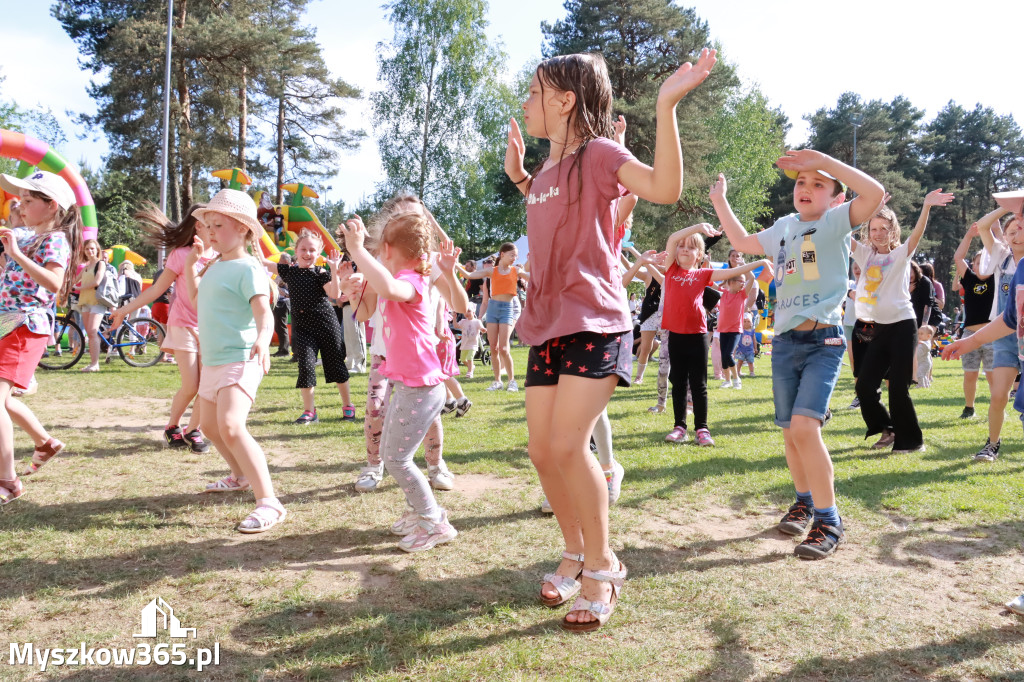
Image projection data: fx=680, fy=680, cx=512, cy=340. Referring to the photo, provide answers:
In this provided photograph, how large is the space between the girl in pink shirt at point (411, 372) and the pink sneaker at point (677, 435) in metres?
3.47

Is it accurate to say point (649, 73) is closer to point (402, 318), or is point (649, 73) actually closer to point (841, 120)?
point (841, 120)

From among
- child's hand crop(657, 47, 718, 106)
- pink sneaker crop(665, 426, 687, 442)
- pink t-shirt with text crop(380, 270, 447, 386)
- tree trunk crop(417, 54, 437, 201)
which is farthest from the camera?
tree trunk crop(417, 54, 437, 201)

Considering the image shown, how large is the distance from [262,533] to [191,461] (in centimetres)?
222

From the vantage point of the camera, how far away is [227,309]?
430cm

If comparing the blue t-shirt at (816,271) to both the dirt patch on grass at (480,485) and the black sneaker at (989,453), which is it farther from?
the black sneaker at (989,453)

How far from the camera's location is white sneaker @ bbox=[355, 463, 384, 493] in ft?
16.5

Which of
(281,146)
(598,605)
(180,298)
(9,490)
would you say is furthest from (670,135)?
(281,146)

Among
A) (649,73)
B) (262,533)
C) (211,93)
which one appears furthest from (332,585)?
(649,73)

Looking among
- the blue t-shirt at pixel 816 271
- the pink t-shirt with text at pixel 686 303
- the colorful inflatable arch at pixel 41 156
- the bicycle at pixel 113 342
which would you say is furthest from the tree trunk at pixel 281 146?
the blue t-shirt at pixel 816 271

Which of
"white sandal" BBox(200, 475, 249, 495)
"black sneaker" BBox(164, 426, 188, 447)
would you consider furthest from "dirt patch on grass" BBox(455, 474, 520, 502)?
"black sneaker" BBox(164, 426, 188, 447)

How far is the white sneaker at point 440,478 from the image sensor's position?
5070 millimetres

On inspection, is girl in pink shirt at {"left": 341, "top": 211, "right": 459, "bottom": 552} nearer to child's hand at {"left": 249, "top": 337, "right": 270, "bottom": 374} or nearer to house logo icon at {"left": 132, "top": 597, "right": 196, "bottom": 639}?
child's hand at {"left": 249, "top": 337, "right": 270, "bottom": 374}

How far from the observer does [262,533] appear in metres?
4.05

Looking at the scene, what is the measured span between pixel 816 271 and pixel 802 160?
656 millimetres
